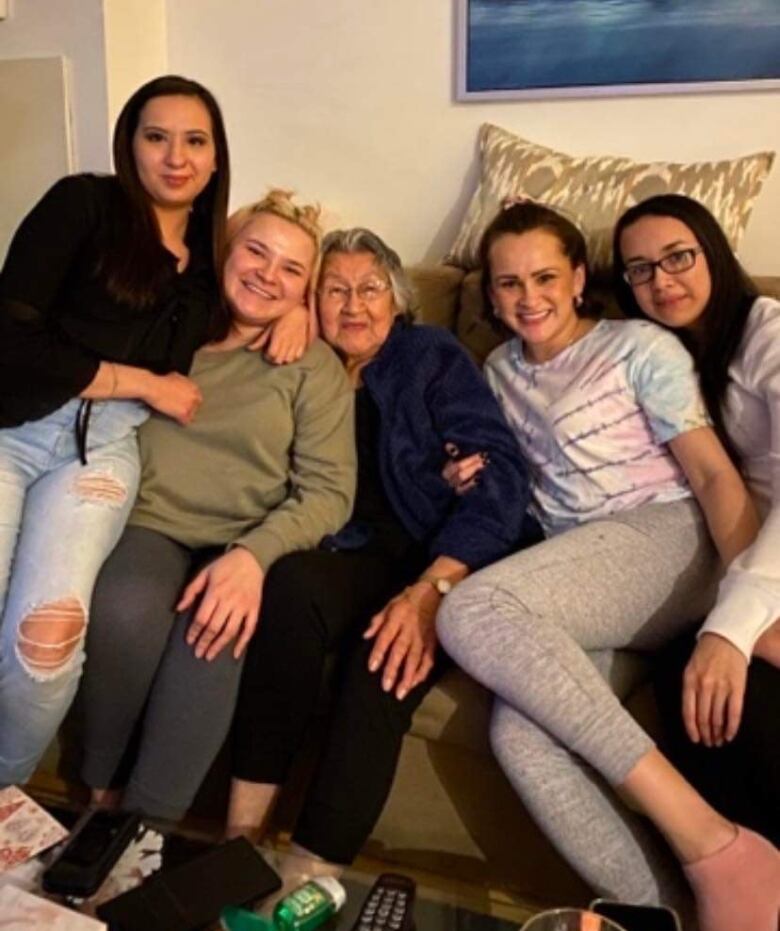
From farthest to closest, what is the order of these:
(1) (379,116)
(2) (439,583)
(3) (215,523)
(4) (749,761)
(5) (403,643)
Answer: (1) (379,116), (3) (215,523), (2) (439,583), (5) (403,643), (4) (749,761)

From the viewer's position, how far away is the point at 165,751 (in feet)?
4.52

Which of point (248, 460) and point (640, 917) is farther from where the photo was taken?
point (248, 460)

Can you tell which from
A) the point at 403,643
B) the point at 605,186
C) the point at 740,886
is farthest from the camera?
the point at 605,186

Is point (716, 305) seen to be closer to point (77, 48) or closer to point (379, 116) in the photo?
point (379, 116)

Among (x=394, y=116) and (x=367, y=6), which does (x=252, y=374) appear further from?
(x=367, y=6)

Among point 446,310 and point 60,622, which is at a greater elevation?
point 446,310

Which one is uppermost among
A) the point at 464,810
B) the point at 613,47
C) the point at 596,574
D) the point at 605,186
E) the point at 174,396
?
the point at 613,47

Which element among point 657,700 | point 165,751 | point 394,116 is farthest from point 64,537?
point 394,116

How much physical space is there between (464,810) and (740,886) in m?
0.43

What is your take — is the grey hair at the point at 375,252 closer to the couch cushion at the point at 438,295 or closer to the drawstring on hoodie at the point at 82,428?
the couch cushion at the point at 438,295

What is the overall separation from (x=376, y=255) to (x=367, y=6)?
1.06 metres

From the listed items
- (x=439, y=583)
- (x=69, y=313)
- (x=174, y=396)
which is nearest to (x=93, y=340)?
(x=69, y=313)

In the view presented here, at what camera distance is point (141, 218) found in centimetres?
154

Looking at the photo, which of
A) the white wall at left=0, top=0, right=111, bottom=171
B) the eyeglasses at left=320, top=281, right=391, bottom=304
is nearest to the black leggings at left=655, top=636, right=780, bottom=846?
the eyeglasses at left=320, top=281, right=391, bottom=304
